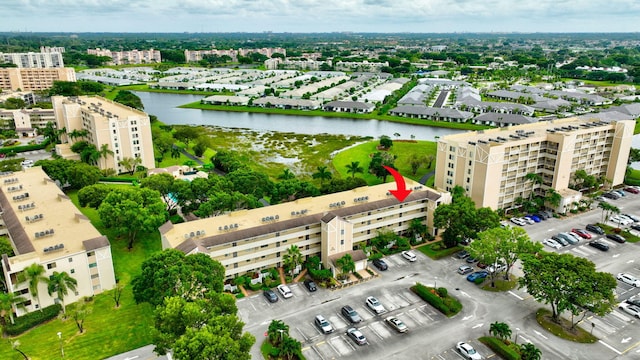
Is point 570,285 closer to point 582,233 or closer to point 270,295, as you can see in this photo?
point 582,233

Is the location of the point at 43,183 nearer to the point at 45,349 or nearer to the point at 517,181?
the point at 45,349

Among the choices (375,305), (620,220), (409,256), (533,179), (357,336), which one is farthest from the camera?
(533,179)

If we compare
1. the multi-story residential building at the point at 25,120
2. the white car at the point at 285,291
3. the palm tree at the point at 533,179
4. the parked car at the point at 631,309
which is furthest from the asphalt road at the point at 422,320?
the multi-story residential building at the point at 25,120

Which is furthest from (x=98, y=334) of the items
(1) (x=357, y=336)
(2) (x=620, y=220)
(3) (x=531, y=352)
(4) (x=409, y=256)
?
(2) (x=620, y=220)

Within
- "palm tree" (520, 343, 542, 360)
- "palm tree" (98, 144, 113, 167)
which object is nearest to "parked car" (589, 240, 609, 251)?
"palm tree" (520, 343, 542, 360)

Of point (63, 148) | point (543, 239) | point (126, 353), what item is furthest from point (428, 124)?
point (126, 353)
